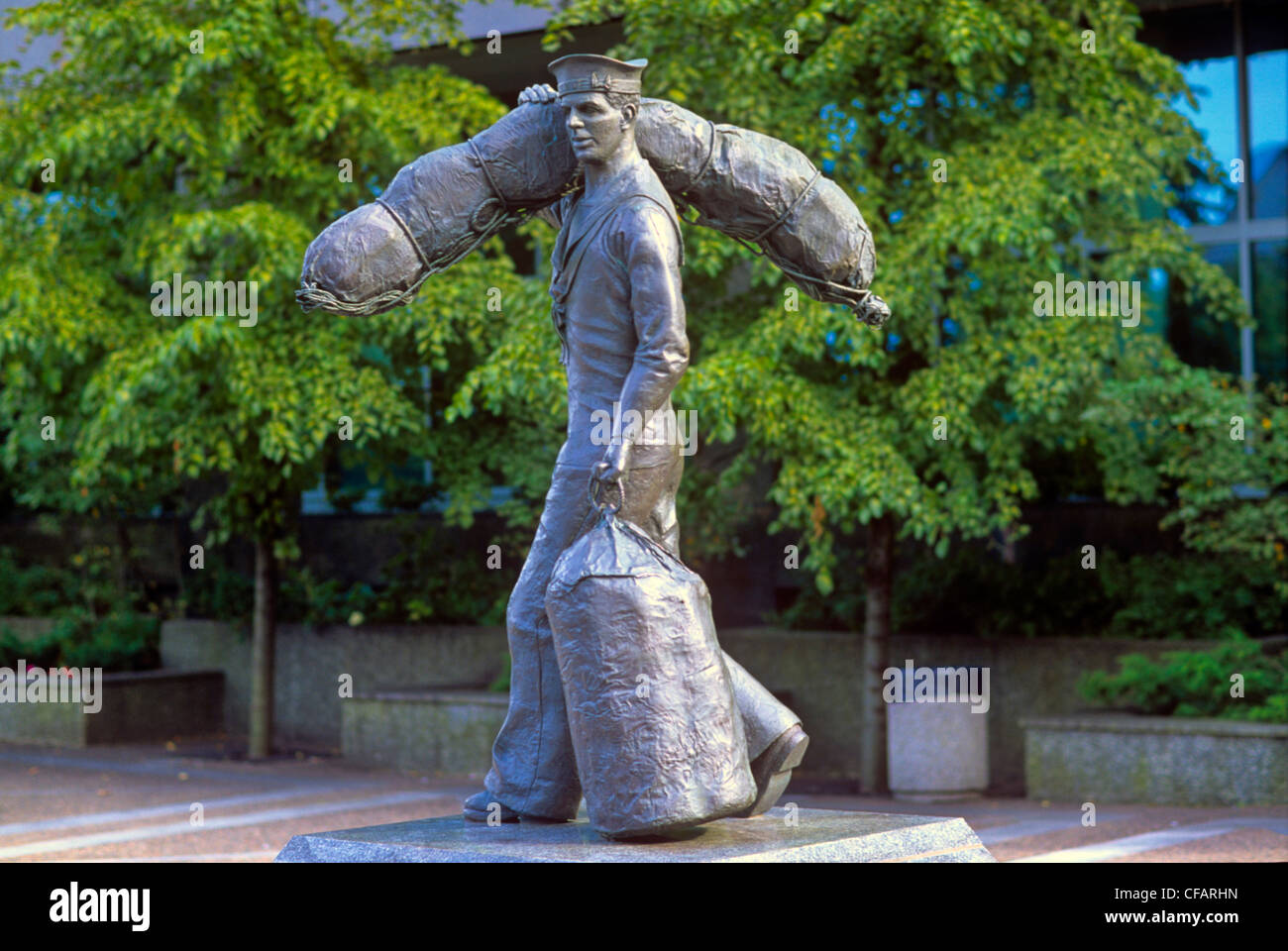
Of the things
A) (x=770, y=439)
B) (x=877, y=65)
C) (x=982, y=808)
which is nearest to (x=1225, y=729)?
(x=982, y=808)

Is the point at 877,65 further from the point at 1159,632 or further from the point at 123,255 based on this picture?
the point at 123,255

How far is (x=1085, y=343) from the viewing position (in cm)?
1211

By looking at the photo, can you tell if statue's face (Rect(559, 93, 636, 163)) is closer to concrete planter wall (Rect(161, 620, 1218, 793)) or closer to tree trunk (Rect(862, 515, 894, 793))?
tree trunk (Rect(862, 515, 894, 793))

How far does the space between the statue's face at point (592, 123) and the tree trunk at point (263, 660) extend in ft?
31.9

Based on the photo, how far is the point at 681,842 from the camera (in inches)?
254

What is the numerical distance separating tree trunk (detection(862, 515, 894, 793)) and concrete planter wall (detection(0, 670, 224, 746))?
767 cm

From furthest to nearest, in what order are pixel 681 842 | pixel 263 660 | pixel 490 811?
pixel 263 660 < pixel 490 811 < pixel 681 842

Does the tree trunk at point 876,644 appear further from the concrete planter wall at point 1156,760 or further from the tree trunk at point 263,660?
the tree trunk at point 263,660

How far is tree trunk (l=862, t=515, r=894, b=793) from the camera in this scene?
13.4m

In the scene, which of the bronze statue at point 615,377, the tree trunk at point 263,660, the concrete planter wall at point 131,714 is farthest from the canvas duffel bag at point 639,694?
the concrete planter wall at point 131,714

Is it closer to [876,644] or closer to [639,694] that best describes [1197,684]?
[876,644]

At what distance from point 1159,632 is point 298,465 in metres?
7.35

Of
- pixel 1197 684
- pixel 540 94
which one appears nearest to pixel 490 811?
pixel 540 94

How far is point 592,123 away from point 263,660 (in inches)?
399
